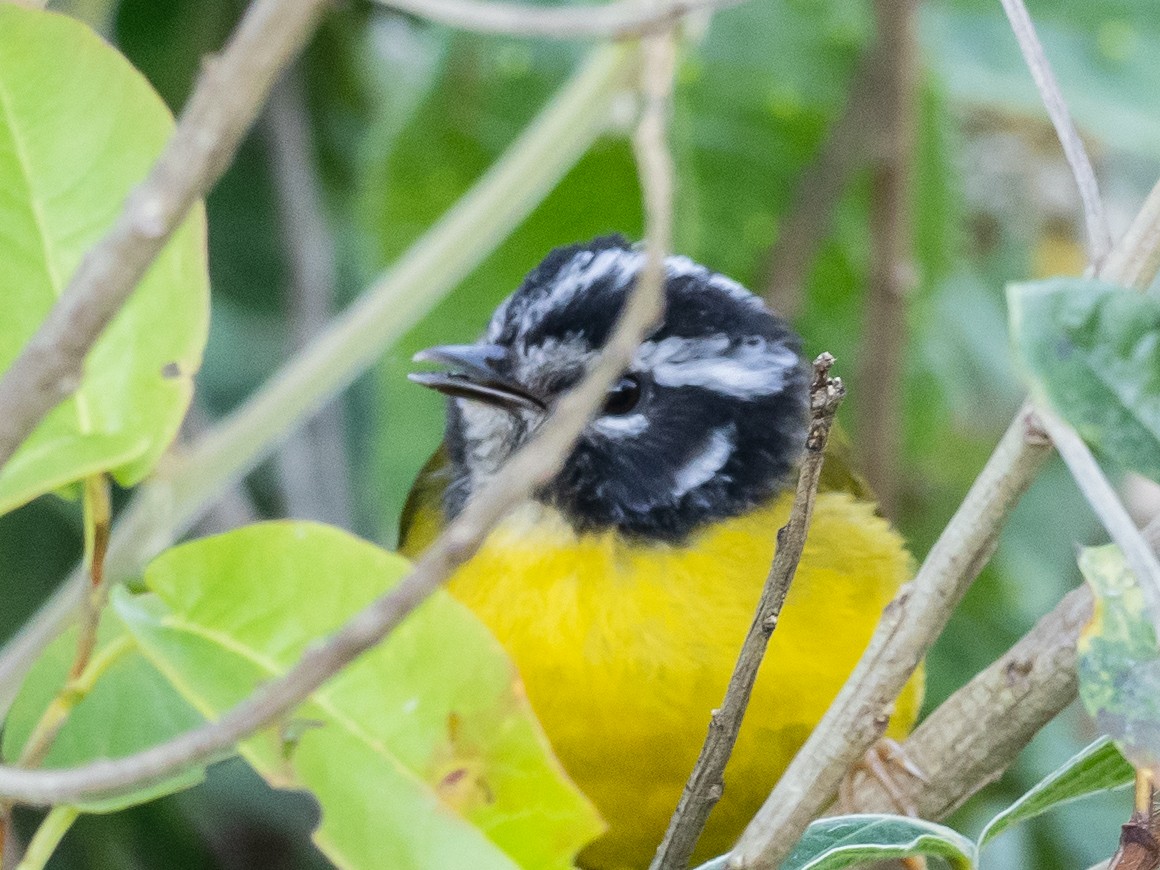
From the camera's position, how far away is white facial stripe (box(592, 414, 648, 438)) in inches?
61.2

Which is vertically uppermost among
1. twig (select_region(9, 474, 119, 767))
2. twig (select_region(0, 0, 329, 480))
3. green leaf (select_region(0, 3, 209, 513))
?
twig (select_region(0, 0, 329, 480))

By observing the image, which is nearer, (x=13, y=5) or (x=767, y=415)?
(x=13, y=5)

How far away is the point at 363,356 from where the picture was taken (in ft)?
4.10

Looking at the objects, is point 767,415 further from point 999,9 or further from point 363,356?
point 999,9

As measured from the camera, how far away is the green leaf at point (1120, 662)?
0.79m

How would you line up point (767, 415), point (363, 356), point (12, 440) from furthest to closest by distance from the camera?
point (767, 415) < point (363, 356) < point (12, 440)

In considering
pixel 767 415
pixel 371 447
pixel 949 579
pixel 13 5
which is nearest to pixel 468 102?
pixel 371 447

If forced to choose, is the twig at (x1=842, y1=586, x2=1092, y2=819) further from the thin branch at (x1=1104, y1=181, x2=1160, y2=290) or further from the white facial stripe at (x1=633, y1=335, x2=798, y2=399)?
the white facial stripe at (x1=633, y1=335, x2=798, y2=399)

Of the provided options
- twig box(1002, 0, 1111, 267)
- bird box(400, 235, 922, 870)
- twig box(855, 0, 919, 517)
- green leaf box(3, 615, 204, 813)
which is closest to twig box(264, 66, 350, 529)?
bird box(400, 235, 922, 870)

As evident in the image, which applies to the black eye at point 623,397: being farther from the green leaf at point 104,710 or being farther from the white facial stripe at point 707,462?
the green leaf at point 104,710

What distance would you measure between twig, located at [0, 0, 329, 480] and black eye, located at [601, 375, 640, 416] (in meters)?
0.89

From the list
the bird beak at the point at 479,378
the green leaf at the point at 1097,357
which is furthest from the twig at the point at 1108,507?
the bird beak at the point at 479,378

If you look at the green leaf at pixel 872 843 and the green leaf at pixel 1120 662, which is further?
the green leaf at pixel 872 843

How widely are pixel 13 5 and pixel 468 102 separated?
117 cm
